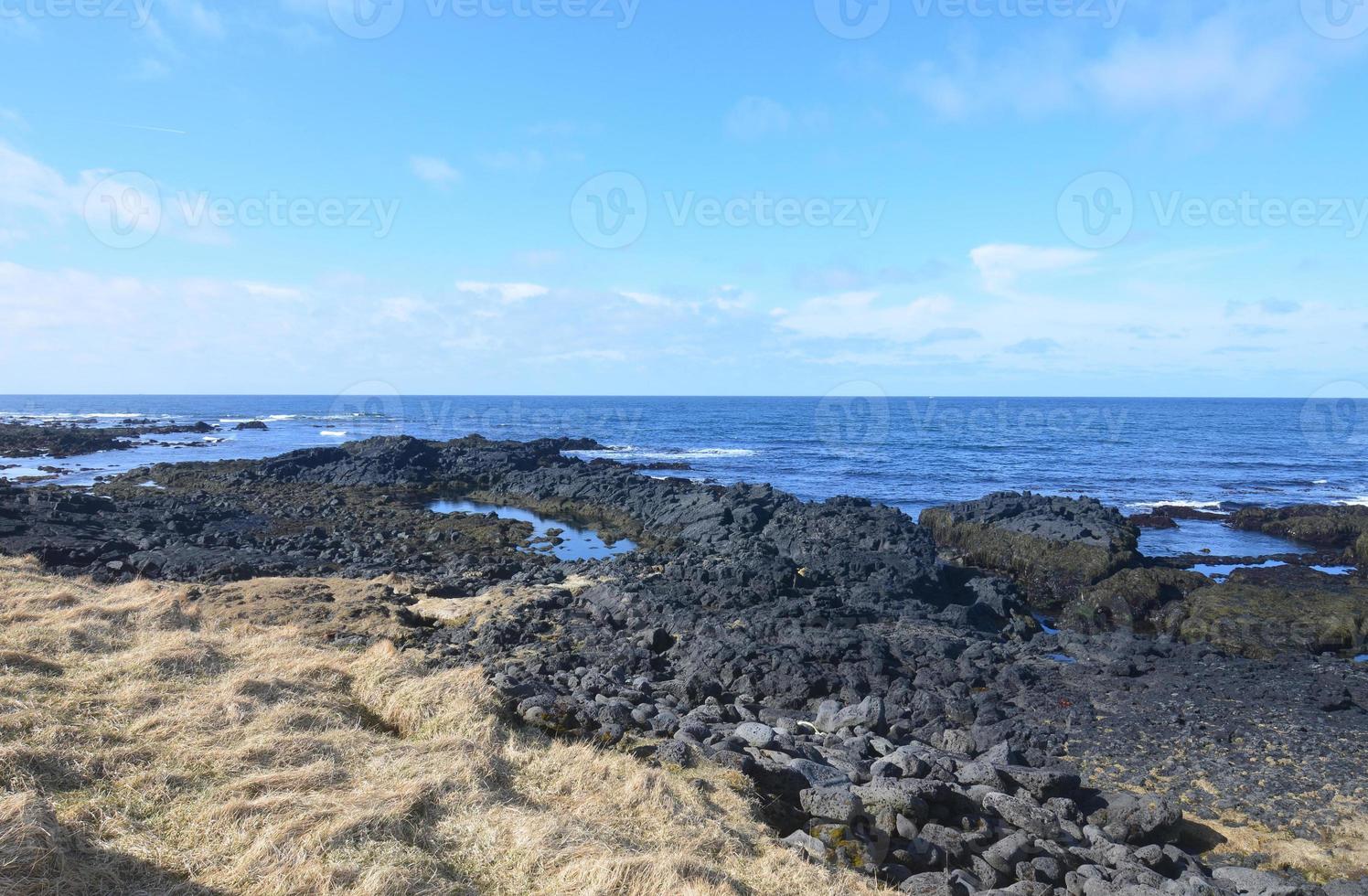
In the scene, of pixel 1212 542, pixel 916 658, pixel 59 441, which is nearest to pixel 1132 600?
pixel 916 658

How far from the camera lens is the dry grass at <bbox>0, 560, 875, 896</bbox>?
225 inches

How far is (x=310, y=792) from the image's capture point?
→ 22.6ft

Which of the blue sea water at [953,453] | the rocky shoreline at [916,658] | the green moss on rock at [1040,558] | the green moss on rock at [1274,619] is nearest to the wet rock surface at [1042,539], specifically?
the green moss on rock at [1040,558]

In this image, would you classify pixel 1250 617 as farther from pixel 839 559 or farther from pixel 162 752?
pixel 162 752

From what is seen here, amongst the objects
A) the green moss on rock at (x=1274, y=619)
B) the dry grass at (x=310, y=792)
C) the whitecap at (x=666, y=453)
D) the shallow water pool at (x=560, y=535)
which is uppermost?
the dry grass at (x=310, y=792)

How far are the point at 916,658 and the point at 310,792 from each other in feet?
39.2

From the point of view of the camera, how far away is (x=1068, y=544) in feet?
84.4

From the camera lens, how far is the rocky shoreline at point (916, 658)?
8.80 metres

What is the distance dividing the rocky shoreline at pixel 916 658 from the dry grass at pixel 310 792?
1.23 m

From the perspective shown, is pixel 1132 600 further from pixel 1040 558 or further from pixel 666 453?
pixel 666 453

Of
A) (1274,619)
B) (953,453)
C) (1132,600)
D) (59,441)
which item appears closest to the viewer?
(1274,619)

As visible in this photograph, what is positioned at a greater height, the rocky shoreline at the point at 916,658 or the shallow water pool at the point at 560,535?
the rocky shoreline at the point at 916,658

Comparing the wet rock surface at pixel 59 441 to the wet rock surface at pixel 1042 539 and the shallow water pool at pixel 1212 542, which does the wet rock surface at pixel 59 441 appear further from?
the shallow water pool at pixel 1212 542

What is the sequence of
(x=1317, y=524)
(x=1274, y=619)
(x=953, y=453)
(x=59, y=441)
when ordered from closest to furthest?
(x=1274, y=619) → (x=1317, y=524) → (x=59, y=441) → (x=953, y=453)
